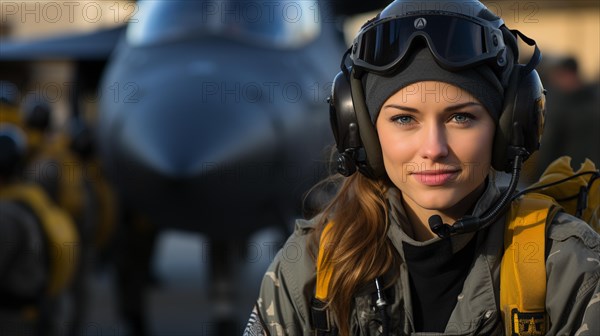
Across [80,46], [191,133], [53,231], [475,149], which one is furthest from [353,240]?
[80,46]

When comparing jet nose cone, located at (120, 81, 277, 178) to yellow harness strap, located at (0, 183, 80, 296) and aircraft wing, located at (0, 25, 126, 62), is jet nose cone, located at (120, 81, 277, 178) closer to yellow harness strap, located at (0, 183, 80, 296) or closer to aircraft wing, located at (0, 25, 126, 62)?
yellow harness strap, located at (0, 183, 80, 296)

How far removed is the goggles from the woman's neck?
1.05 ft

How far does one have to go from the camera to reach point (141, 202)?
4695 mm

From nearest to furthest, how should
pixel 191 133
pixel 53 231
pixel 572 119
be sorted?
1. pixel 191 133
2. pixel 53 231
3. pixel 572 119

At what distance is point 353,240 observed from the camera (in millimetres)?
2002

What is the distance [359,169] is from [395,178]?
0.13 metres

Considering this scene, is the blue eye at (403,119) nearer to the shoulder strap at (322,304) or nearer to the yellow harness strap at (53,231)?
the shoulder strap at (322,304)

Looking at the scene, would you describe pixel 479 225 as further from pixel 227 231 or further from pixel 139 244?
pixel 139 244

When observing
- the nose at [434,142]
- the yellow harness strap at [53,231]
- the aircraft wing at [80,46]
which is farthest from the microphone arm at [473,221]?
the aircraft wing at [80,46]

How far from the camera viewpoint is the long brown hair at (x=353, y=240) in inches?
74.4

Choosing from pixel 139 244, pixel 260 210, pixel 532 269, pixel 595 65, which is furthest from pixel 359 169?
pixel 595 65

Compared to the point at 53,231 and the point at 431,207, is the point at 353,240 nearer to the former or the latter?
the point at 431,207

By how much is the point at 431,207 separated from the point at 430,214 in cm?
11

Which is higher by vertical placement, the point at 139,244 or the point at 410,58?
the point at 410,58
